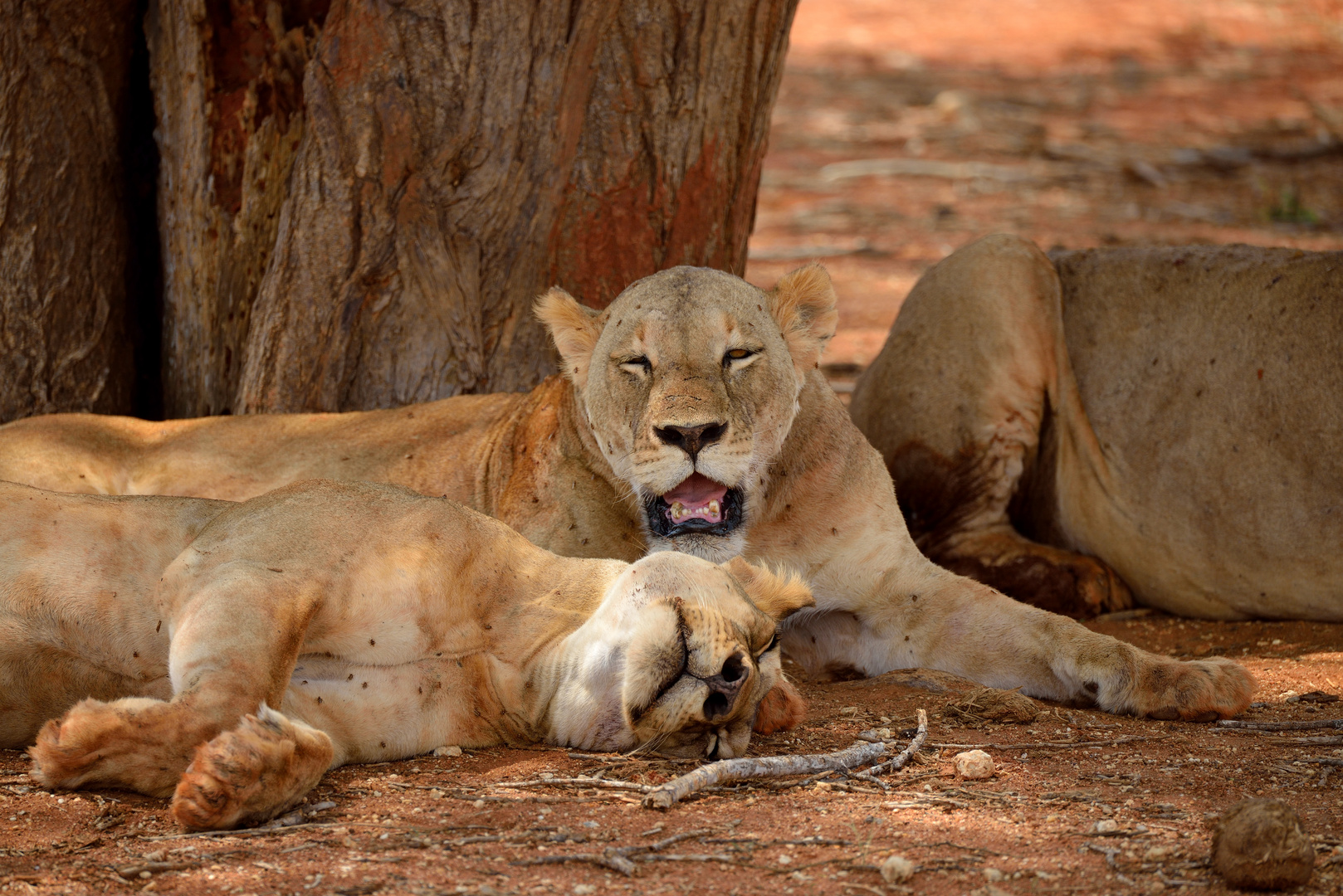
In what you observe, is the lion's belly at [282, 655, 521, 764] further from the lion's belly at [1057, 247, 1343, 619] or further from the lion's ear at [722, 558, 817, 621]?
the lion's belly at [1057, 247, 1343, 619]

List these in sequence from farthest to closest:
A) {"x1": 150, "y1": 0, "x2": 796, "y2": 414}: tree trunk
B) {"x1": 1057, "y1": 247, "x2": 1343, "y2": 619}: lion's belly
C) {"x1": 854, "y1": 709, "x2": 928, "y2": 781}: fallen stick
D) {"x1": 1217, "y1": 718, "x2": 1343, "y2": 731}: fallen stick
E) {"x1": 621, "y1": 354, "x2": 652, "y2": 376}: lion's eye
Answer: {"x1": 1057, "y1": 247, "x2": 1343, "y2": 619}: lion's belly
{"x1": 150, "y1": 0, "x2": 796, "y2": 414}: tree trunk
{"x1": 621, "y1": 354, "x2": 652, "y2": 376}: lion's eye
{"x1": 1217, "y1": 718, "x2": 1343, "y2": 731}: fallen stick
{"x1": 854, "y1": 709, "x2": 928, "y2": 781}: fallen stick

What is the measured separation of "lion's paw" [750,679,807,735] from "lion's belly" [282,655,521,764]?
21.8 inches

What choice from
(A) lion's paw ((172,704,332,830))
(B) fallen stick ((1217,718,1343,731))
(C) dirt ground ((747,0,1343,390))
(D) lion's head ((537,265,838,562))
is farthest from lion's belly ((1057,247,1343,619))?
(A) lion's paw ((172,704,332,830))

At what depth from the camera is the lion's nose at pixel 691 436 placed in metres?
3.88

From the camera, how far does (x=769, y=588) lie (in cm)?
348

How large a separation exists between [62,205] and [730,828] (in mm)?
3563

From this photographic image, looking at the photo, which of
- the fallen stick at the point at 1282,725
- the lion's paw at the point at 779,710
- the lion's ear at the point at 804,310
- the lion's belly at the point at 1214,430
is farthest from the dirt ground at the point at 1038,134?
the lion's paw at the point at 779,710

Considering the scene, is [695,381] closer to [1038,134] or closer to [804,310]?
[804,310]

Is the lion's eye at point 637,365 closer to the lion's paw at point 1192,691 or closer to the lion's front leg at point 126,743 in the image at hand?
the lion's paw at point 1192,691

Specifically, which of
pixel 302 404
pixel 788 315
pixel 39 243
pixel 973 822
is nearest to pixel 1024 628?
pixel 788 315

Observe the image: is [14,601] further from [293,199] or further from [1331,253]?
[1331,253]

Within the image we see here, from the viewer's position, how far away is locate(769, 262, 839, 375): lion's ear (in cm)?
446

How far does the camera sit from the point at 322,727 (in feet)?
10.5

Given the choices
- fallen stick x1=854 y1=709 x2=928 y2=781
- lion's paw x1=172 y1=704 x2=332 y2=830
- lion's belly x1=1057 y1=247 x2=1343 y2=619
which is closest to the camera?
lion's paw x1=172 y1=704 x2=332 y2=830
